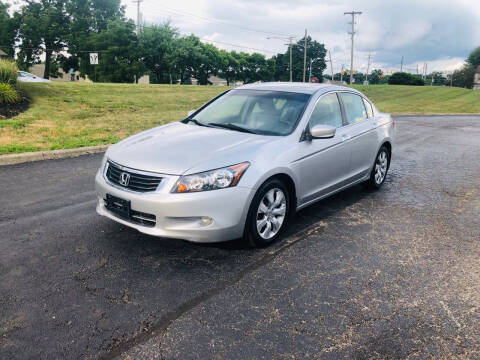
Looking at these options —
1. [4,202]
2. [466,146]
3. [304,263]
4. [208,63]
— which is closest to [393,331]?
[304,263]

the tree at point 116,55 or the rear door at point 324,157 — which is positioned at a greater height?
the tree at point 116,55

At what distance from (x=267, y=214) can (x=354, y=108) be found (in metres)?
2.51

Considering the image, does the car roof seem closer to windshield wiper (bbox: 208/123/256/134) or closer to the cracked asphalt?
windshield wiper (bbox: 208/123/256/134)

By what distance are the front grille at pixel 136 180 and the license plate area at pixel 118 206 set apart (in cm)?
14

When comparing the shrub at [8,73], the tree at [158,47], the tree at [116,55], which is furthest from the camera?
the tree at [158,47]

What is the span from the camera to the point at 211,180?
153 inches

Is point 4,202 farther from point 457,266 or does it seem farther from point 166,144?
point 457,266

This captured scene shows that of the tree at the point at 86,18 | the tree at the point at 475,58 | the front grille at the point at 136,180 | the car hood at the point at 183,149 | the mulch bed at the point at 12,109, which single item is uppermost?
the tree at the point at 475,58

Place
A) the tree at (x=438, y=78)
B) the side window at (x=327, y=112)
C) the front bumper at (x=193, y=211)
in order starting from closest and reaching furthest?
the front bumper at (x=193, y=211)
the side window at (x=327, y=112)
the tree at (x=438, y=78)

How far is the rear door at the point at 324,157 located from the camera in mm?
4793

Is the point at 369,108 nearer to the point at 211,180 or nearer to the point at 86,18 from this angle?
the point at 211,180

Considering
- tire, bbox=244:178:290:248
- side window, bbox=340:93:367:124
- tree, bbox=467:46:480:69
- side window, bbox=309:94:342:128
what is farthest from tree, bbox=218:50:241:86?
tire, bbox=244:178:290:248

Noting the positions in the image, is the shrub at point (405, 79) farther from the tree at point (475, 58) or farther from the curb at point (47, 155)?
the tree at point (475, 58)

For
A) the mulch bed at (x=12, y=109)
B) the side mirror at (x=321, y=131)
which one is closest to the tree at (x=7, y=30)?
the mulch bed at (x=12, y=109)
